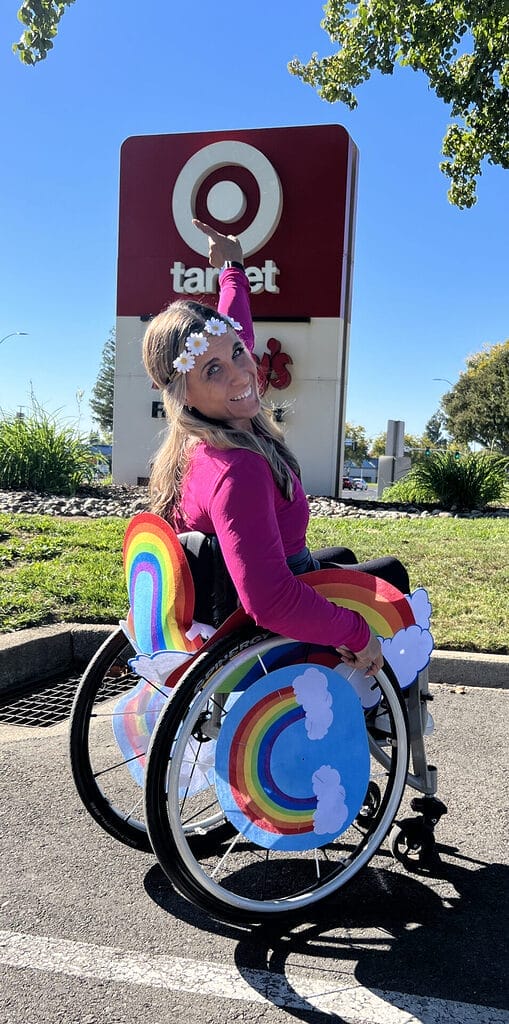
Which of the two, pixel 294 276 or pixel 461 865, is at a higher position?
pixel 294 276

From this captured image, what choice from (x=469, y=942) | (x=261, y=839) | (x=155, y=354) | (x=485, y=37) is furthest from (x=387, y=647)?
(x=485, y=37)

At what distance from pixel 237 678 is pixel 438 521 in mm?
7741

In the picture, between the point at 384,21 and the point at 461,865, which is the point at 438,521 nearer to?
the point at 384,21

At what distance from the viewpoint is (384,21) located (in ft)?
31.6

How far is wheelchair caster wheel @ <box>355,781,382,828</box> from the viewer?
2.49 m

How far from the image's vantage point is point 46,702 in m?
4.17

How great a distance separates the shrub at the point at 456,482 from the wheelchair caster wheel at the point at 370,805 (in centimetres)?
1079

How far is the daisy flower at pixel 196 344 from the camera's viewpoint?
2.31m

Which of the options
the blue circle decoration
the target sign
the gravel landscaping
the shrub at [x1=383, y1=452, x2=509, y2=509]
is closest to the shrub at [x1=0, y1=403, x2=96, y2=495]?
the gravel landscaping

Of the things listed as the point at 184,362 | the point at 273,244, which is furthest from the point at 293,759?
the point at 273,244

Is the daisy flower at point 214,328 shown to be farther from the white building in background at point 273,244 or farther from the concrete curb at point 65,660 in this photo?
the white building in background at point 273,244

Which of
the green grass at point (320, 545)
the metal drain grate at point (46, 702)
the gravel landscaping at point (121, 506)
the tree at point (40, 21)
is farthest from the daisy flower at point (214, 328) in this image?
the gravel landscaping at point (121, 506)

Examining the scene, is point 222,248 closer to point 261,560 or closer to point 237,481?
point 237,481

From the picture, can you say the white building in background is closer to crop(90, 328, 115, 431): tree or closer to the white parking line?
the white parking line
